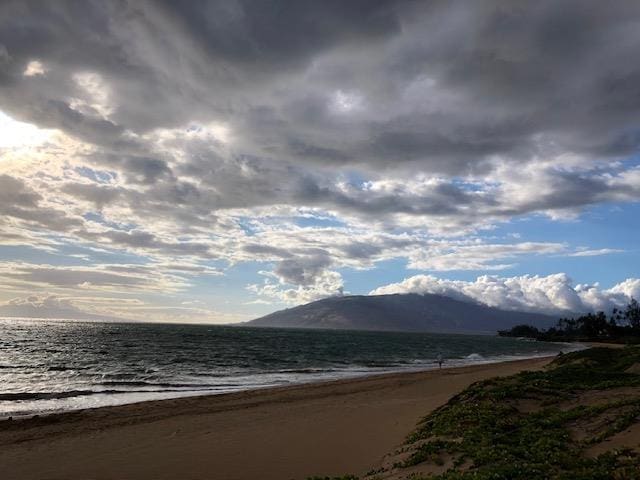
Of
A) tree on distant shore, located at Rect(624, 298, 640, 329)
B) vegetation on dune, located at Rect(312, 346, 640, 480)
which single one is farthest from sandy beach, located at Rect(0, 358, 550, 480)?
tree on distant shore, located at Rect(624, 298, 640, 329)

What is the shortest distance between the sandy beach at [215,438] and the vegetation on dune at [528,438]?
2.22 metres

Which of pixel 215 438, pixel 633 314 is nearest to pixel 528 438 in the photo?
pixel 215 438

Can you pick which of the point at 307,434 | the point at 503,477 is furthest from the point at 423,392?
the point at 503,477

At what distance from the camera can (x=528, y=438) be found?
11.5 m

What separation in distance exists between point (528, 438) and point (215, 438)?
11.4 metres

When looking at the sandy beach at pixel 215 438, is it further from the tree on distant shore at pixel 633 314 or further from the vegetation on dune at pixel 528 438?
the tree on distant shore at pixel 633 314

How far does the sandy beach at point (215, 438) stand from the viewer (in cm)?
1379

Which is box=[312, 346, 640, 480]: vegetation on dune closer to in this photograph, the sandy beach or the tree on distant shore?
the sandy beach

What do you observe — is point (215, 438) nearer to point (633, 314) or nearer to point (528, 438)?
point (528, 438)

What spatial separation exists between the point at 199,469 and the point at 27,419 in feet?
39.9

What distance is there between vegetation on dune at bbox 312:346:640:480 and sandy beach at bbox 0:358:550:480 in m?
2.22

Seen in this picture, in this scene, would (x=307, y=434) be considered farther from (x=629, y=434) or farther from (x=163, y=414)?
(x=629, y=434)

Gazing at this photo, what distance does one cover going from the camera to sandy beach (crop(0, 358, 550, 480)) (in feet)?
45.2

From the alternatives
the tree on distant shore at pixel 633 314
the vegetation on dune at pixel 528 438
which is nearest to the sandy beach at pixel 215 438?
the vegetation on dune at pixel 528 438
